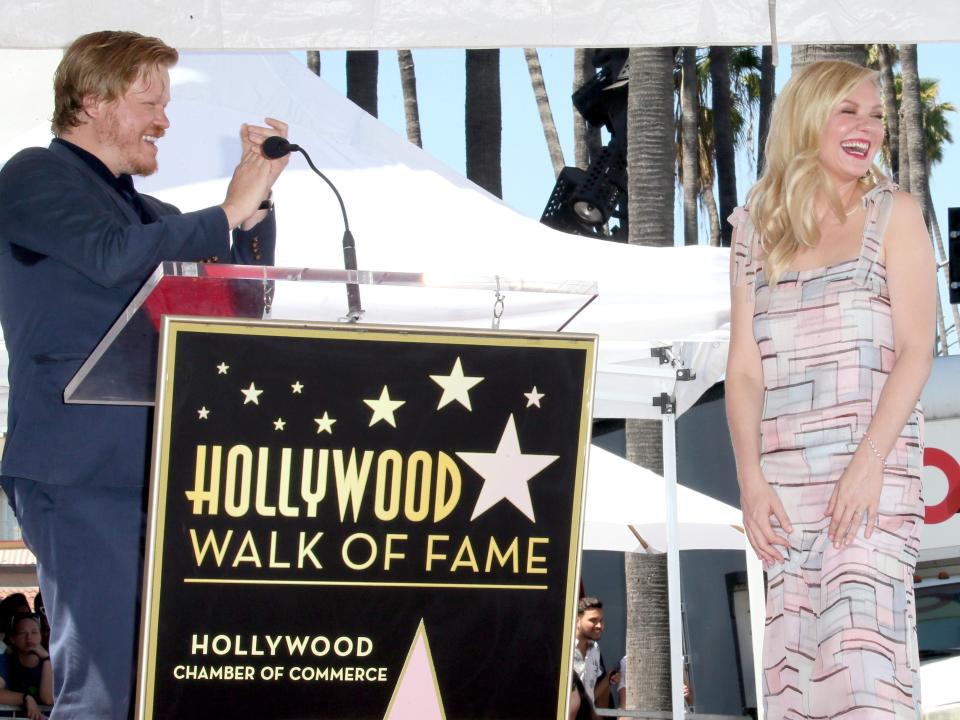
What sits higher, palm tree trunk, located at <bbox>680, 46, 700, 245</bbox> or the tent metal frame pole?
palm tree trunk, located at <bbox>680, 46, 700, 245</bbox>

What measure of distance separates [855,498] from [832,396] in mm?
246

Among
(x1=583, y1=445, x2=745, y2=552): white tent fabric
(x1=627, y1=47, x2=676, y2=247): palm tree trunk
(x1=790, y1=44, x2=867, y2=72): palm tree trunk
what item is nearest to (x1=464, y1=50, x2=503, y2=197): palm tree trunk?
(x1=627, y1=47, x2=676, y2=247): palm tree trunk

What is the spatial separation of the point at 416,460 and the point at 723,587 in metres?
14.6

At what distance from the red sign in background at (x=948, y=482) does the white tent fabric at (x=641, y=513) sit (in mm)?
2489

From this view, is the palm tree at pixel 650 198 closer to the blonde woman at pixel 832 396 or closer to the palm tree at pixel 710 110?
the blonde woman at pixel 832 396

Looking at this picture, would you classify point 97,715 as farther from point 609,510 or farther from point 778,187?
point 609,510

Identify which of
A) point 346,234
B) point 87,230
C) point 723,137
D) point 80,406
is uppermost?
point 723,137

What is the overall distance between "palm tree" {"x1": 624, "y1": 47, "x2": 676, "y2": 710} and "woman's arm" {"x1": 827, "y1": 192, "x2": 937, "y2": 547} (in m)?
8.11

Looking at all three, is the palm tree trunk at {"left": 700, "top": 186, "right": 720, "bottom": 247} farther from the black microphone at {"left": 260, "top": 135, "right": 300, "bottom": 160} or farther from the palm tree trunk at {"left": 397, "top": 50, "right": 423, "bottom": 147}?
the black microphone at {"left": 260, "top": 135, "right": 300, "bottom": 160}

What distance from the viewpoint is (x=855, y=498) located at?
2.72 m

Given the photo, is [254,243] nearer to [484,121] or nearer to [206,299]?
[206,299]

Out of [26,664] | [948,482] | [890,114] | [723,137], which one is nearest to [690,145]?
[890,114]

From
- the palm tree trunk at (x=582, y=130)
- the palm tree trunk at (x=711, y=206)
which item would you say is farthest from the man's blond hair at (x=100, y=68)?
the palm tree trunk at (x=711, y=206)

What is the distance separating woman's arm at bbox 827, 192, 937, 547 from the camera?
2.73 meters
